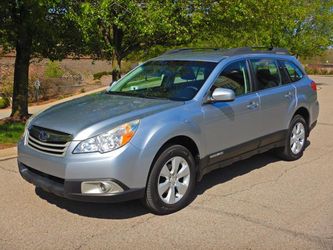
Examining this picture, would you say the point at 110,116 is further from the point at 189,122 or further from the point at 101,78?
the point at 101,78

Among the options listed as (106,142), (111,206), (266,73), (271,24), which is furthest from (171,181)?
(271,24)

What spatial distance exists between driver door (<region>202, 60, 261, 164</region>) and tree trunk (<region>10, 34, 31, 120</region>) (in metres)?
6.31

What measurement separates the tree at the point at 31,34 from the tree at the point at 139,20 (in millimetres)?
473

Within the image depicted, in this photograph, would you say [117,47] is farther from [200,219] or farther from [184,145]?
[200,219]

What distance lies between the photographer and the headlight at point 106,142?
167 inches

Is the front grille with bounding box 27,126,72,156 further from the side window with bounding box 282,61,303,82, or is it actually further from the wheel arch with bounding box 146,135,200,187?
the side window with bounding box 282,61,303,82

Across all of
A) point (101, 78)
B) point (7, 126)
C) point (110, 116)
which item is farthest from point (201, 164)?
point (101, 78)

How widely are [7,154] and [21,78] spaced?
14.1ft

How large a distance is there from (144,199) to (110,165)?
0.58 metres

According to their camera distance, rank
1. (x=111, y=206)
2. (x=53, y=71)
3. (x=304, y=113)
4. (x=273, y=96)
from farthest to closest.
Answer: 1. (x=53, y=71)
2. (x=304, y=113)
3. (x=273, y=96)
4. (x=111, y=206)

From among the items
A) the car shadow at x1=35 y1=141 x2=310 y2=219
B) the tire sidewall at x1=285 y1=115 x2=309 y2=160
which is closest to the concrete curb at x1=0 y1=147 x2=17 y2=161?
the car shadow at x1=35 y1=141 x2=310 y2=219

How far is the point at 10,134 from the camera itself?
8570mm

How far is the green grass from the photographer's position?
26.1 ft

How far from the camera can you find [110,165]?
4203 mm
